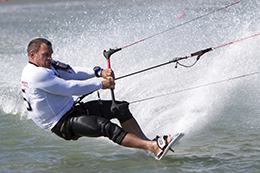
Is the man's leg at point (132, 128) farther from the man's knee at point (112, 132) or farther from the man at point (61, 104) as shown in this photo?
the man's knee at point (112, 132)

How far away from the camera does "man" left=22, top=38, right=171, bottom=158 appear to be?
3.90 meters

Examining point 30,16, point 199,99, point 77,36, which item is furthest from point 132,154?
point 30,16

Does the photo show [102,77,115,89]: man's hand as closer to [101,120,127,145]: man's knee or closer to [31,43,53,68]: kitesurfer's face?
[101,120,127,145]: man's knee

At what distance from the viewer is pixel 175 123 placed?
206 inches

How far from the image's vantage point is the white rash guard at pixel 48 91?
12.8ft

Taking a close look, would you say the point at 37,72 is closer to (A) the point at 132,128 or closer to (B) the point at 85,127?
(B) the point at 85,127

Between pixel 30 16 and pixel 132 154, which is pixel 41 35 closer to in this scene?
pixel 30 16

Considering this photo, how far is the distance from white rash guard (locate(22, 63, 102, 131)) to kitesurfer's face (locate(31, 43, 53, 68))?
7 centimetres

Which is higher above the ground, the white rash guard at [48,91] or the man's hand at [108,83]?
the man's hand at [108,83]

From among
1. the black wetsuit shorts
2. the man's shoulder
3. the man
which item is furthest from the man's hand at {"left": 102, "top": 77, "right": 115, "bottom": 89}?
the man's shoulder

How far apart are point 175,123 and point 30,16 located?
11932mm

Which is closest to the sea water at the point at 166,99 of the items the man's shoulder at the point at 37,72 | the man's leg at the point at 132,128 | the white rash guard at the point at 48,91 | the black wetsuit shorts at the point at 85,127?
the man's leg at the point at 132,128

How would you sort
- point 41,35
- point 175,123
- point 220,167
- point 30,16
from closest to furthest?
point 220,167
point 175,123
point 41,35
point 30,16

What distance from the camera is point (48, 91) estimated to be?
3914mm
